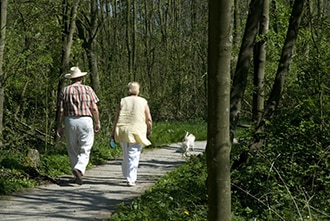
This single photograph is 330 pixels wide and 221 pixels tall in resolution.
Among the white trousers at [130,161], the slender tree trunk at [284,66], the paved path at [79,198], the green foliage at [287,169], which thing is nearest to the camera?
the paved path at [79,198]

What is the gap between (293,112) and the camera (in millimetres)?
8141

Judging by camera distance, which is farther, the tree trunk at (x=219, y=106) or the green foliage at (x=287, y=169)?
the green foliage at (x=287, y=169)

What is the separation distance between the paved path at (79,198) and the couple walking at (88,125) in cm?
33

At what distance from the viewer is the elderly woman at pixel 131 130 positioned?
916cm

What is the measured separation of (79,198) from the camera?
8.05 metres

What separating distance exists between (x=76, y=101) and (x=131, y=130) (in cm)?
99

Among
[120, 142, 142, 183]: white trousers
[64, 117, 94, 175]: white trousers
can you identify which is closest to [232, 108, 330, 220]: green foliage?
[120, 142, 142, 183]: white trousers

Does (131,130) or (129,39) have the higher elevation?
(129,39)

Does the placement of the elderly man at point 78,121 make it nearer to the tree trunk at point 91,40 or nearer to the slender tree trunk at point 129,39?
the tree trunk at point 91,40

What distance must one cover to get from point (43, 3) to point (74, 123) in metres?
5.60

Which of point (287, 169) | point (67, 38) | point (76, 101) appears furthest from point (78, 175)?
point (67, 38)

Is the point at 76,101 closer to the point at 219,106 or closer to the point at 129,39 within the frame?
the point at 219,106

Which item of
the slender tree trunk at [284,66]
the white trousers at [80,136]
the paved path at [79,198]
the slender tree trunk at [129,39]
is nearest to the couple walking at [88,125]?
the white trousers at [80,136]

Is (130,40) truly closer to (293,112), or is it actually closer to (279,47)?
(279,47)
